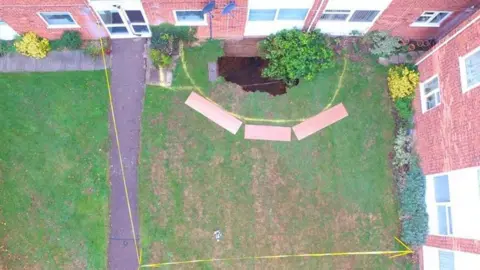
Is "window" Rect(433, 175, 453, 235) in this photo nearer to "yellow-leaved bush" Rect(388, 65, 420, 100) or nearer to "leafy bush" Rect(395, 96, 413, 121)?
"leafy bush" Rect(395, 96, 413, 121)

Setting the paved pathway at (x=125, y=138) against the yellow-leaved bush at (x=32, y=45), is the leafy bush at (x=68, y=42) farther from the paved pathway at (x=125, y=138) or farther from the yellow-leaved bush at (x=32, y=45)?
the paved pathway at (x=125, y=138)

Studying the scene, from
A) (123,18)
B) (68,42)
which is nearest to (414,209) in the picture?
(123,18)

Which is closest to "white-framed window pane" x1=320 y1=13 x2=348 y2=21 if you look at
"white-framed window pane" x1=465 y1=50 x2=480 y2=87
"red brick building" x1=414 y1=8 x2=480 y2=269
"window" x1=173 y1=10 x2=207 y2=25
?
"red brick building" x1=414 y1=8 x2=480 y2=269

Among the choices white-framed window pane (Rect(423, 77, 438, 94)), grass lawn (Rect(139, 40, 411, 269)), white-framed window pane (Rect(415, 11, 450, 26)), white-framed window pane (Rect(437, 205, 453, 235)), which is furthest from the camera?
grass lawn (Rect(139, 40, 411, 269))

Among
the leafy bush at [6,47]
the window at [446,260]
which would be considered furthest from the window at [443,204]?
the leafy bush at [6,47]

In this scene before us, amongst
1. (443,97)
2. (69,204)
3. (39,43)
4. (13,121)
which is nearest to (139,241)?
(69,204)

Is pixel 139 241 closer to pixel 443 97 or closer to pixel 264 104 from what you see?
pixel 264 104
